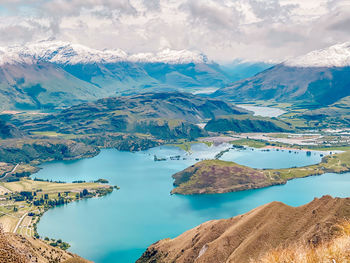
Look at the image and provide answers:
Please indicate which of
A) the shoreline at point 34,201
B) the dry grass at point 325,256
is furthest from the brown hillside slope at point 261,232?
the shoreline at point 34,201

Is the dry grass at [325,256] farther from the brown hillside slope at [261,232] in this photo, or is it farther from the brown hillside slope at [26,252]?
the brown hillside slope at [26,252]

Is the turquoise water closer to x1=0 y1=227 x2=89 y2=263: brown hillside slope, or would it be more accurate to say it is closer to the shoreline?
the shoreline

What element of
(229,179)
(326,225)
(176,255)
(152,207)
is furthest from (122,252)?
(229,179)

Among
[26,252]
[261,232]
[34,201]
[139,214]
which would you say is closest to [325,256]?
[261,232]

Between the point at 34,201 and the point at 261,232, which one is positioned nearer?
the point at 261,232

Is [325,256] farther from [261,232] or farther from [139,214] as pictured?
[139,214]

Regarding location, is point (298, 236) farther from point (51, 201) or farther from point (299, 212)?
point (51, 201)
